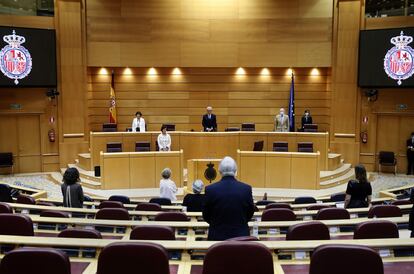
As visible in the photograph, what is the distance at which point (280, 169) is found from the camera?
466 inches

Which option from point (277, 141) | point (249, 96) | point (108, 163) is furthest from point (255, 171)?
point (249, 96)

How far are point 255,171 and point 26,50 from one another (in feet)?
26.0

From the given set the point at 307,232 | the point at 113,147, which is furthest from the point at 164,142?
the point at 307,232

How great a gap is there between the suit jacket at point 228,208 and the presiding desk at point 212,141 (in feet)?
30.5

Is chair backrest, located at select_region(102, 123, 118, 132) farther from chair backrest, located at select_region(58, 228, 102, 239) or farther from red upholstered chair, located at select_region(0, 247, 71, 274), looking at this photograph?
red upholstered chair, located at select_region(0, 247, 71, 274)

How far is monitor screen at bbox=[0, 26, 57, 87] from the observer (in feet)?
45.0

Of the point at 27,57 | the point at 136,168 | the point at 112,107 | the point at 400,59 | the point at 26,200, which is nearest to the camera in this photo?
the point at 26,200

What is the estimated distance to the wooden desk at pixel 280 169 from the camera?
11711mm

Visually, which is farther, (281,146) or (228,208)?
(281,146)

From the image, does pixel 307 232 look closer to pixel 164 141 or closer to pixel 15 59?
pixel 164 141

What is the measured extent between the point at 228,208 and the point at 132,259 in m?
1.27

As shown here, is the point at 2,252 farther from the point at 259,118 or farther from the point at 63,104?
the point at 259,118

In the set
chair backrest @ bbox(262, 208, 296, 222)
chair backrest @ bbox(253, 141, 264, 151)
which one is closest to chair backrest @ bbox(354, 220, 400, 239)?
chair backrest @ bbox(262, 208, 296, 222)

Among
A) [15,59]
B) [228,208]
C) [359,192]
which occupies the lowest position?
[359,192]
